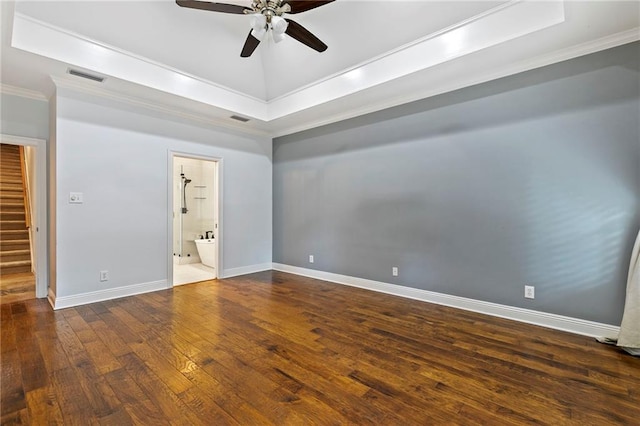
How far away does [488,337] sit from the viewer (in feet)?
8.94

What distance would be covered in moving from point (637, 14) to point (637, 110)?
785mm

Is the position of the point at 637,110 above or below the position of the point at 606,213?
above

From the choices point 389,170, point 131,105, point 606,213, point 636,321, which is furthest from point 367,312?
point 131,105

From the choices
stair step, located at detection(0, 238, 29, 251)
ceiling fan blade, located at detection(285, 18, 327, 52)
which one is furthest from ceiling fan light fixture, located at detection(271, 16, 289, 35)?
stair step, located at detection(0, 238, 29, 251)

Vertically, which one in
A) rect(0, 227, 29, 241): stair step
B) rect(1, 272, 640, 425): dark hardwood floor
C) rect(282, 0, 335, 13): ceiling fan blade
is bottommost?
rect(1, 272, 640, 425): dark hardwood floor

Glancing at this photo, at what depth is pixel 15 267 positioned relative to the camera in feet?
17.3

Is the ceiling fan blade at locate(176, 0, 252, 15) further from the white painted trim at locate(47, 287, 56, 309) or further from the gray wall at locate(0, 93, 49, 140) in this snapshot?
the white painted trim at locate(47, 287, 56, 309)

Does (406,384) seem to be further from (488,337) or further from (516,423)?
(488,337)

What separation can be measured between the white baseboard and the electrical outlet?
149 millimetres

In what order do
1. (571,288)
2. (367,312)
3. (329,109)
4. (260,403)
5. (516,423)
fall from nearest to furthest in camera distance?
(516,423)
(260,403)
(571,288)
(367,312)
(329,109)

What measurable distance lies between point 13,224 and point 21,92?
384 centimetres

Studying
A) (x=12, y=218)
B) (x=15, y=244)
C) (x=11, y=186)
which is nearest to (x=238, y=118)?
(x=15, y=244)

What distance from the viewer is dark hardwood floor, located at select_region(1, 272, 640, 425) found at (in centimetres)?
170

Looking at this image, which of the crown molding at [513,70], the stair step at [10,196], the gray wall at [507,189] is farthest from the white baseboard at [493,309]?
the stair step at [10,196]
